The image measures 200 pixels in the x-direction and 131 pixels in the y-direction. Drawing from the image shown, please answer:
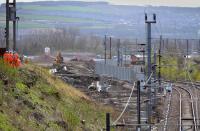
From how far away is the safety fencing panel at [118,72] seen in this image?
30147mm

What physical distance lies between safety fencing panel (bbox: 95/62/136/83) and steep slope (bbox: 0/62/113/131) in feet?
36.5

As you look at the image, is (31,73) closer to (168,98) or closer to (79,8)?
(168,98)

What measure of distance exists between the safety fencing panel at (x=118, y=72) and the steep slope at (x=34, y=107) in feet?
36.5

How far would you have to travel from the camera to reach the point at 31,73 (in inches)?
713

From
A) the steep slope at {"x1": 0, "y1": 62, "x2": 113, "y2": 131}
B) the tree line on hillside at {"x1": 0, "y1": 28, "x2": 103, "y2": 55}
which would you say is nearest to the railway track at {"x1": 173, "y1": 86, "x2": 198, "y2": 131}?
the steep slope at {"x1": 0, "y1": 62, "x2": 113, "y2": 131}

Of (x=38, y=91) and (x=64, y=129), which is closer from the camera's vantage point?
(x=64, y=129)

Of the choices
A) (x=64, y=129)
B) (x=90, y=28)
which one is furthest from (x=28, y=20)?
(x=64, y=129)

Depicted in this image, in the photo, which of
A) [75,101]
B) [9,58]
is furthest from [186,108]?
[9,58]

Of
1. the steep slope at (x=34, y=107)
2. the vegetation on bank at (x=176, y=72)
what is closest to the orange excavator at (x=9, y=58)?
the steep slope at (x=34, y=107)

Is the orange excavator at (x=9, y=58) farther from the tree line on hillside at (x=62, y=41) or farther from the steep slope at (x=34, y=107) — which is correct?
the tree line on hillside at (x=62, y=41)

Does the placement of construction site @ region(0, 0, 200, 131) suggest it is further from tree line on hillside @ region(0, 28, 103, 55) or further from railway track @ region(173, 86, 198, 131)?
tree line on hillside @ region(0, 28, 103, 55)

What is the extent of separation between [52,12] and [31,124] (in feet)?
364

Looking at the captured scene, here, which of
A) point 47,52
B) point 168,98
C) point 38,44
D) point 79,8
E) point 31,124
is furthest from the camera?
point 79,8

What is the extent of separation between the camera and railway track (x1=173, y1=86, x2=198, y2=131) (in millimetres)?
21772
